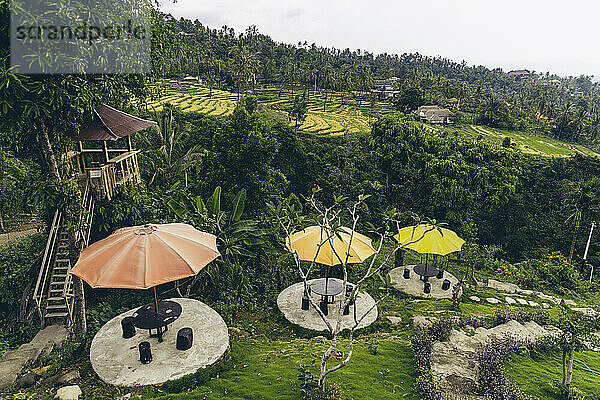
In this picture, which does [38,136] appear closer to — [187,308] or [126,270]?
[126,270]

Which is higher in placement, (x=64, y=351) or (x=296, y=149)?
(x=296, y=149)

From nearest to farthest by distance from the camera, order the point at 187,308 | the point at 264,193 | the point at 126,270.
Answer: the point at 126,270 → the point at 187,308 → the point at 264,193

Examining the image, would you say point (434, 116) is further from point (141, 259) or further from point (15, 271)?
point (141, 259)

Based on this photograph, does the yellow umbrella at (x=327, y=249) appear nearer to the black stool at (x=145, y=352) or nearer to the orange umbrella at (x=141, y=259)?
the orange umbrella at (x=141, y=259)

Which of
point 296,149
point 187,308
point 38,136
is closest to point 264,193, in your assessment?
point 187,308

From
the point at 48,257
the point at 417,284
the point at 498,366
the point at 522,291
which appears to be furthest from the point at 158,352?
the point at 522,291

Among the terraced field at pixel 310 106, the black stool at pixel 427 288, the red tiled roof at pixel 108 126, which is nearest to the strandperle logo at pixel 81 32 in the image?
the red tiled roof at pixel 108 126
